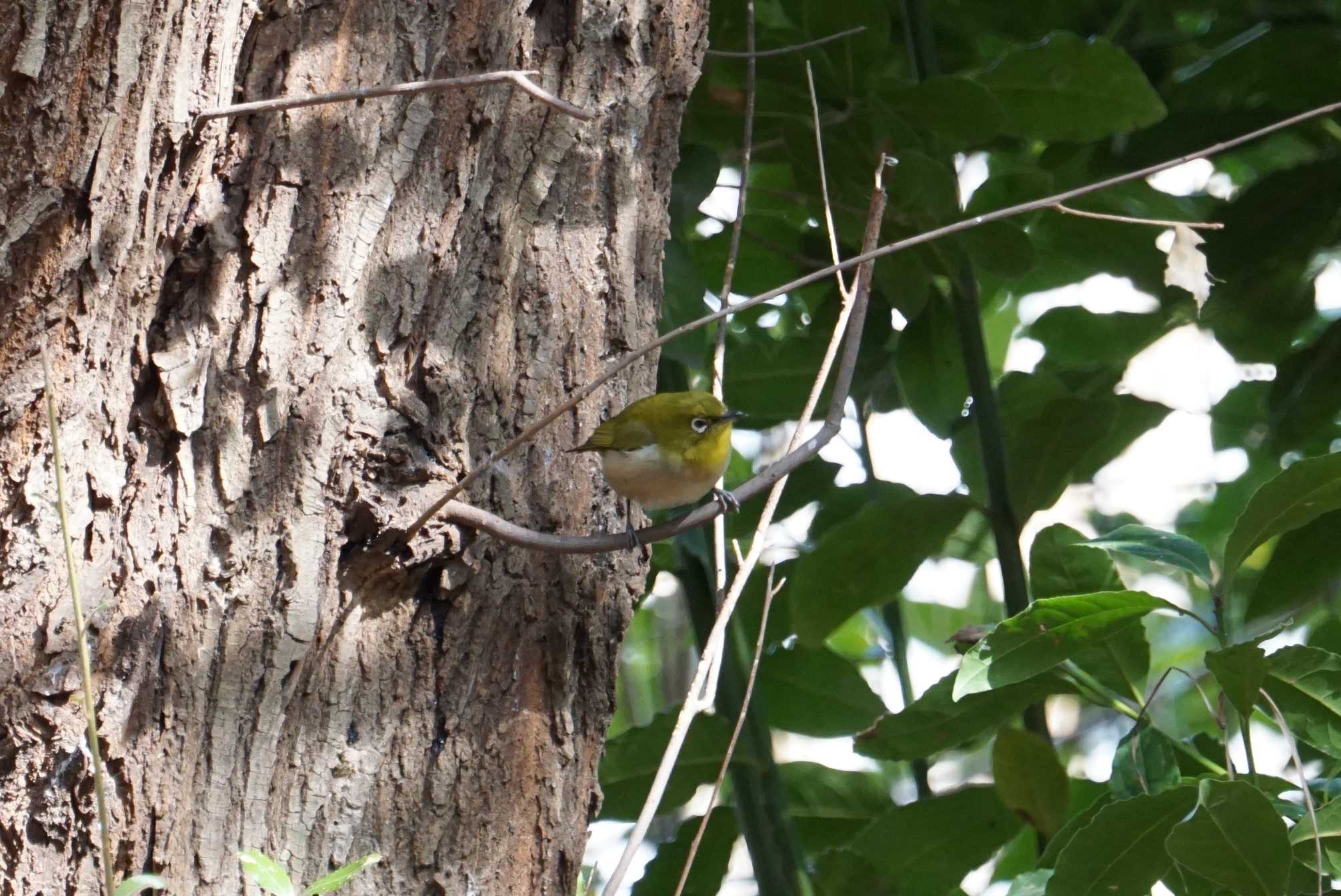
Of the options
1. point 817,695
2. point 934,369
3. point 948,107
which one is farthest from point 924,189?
point 817,695

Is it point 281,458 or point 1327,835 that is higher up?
point 281,458

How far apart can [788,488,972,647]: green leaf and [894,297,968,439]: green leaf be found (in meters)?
0.32

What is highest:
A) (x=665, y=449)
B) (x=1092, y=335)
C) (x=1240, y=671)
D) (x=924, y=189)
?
(x=924, y=189)

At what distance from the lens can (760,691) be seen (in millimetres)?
2834

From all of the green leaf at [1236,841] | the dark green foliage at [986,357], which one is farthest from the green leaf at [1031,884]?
the green leaf at [1236,841]

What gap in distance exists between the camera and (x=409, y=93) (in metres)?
1.45

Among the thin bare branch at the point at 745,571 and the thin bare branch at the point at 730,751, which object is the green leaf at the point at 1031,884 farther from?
the thin bare branch at the point at 745,571

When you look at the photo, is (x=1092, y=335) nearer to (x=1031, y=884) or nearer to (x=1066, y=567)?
(x=1066, y=567)

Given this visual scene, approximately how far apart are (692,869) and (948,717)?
2.52 feet

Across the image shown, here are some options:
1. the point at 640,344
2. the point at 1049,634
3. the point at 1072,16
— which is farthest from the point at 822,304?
the point at 1049,634

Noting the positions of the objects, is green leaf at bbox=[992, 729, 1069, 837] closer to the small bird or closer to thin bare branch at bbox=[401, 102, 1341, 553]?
→ the small bird

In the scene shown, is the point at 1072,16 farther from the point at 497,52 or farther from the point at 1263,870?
the point at 1263,870

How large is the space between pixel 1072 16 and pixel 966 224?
6.81ft

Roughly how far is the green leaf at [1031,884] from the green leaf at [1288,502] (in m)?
0.55
